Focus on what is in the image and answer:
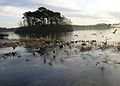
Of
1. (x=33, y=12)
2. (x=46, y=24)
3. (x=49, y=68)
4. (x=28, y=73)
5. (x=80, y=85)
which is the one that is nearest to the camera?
(x=80, y=85)

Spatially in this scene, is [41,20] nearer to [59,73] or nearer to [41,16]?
[41,16]

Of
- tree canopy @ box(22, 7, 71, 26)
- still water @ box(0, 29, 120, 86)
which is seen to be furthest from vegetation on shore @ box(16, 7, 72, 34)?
still water @ box(0, 29, 120, 86)

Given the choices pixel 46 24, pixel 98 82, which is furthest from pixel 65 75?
pixel 46 24

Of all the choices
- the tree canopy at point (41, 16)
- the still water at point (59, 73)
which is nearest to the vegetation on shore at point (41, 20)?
the tree canopy at point (41, 16)

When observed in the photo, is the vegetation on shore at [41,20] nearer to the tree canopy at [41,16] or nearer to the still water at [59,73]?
the tree canopy at [41,16]

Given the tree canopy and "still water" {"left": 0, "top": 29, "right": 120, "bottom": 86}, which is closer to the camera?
"still water" {"left": 0, "top": 29, "right": 120, "bottom": 86}

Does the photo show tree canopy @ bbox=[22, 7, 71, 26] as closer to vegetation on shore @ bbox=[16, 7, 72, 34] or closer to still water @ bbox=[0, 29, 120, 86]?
vegetation on shore @ bbox=[16, 7, 72, 34]

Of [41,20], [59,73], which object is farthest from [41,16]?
[59,73]

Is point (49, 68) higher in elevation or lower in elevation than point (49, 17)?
lower

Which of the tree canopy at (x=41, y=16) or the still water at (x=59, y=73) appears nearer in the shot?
the still water at (x=59, y=73)

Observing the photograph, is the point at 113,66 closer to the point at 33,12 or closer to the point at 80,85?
the point at 80,85

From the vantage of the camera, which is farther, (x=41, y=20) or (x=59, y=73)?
(x=41, y=20)

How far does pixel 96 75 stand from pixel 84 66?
12.7 feet

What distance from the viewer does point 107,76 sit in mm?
19000
